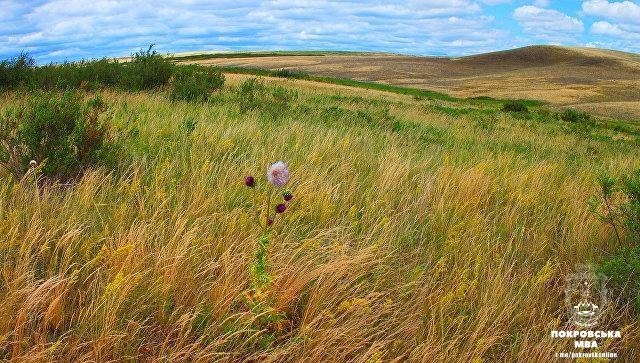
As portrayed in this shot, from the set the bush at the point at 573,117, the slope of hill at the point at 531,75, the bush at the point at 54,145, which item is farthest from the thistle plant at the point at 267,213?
the slope of hill at the point at 531,75

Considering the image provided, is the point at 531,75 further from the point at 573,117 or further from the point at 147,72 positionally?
the point at 147,72

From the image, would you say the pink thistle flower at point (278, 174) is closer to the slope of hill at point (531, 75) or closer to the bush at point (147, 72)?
the bush at point (147, 72)

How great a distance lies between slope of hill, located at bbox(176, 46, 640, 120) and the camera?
173 feet

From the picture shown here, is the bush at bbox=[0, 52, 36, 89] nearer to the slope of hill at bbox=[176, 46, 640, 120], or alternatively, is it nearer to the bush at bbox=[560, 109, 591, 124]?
the bush at bbox=[560, 109, 591, 124]

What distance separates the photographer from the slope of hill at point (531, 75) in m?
52.8

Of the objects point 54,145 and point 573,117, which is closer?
point 54,145

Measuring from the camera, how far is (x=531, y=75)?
75.9 metres

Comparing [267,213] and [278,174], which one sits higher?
[278,174]

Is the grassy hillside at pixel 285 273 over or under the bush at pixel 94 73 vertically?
under

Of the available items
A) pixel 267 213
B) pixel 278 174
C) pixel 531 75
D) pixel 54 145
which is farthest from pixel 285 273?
pixel 531 75

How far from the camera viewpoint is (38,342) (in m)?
1.71

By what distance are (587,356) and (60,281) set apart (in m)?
2.24

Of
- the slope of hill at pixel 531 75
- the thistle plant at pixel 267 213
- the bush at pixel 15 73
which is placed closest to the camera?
the thistle plant at pixel 267 213

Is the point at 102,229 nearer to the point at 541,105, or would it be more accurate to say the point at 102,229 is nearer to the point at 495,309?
the point at 495,309
